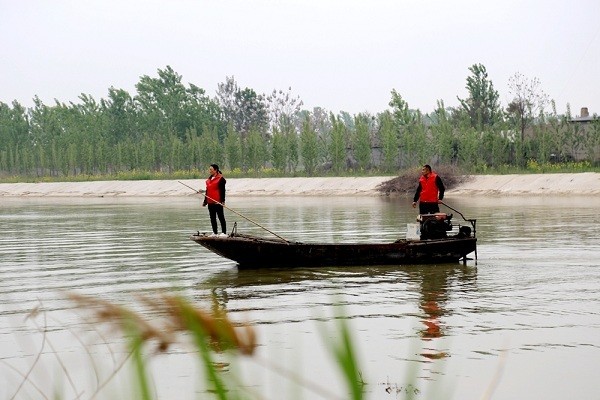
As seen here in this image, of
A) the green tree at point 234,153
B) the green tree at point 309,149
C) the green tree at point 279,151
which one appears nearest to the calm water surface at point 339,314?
the green tree at point 309,149

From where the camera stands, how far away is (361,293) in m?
14.6

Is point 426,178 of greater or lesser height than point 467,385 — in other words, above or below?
above

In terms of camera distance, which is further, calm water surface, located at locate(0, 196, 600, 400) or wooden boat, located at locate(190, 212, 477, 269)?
wooden boat, located at locate(190, 212, 477, 269)

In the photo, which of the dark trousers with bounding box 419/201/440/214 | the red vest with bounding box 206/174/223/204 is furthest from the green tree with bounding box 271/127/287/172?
the dark trousers with bounding box 419/201/440/214

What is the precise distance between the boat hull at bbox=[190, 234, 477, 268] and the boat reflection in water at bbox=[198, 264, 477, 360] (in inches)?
6.5

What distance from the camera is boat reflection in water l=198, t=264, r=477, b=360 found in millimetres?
12070

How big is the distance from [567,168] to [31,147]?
66931mm

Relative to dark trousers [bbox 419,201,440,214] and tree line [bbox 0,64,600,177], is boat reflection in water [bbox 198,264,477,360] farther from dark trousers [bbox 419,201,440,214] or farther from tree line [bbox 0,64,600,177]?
tree line [bbox 0,64,600,177]

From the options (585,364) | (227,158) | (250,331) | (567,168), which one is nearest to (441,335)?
(585,364)

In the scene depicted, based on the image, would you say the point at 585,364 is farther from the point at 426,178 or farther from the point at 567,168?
the point at 567,168

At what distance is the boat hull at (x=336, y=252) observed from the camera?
1770 centimetres

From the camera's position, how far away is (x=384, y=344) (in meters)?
10.4

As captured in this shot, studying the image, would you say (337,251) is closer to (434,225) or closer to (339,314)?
(434,225)

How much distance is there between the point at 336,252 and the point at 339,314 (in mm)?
16154
